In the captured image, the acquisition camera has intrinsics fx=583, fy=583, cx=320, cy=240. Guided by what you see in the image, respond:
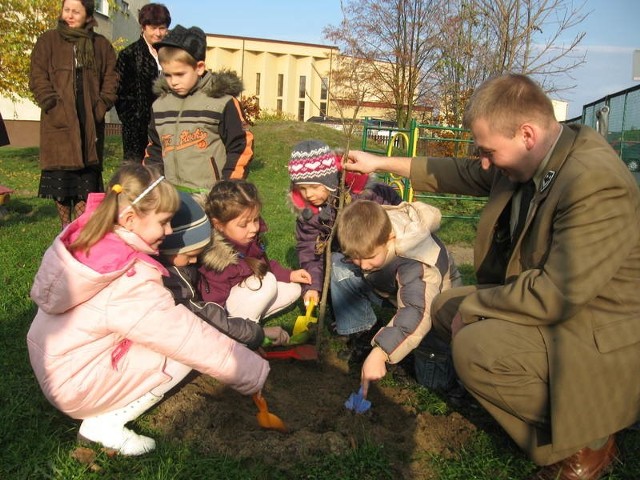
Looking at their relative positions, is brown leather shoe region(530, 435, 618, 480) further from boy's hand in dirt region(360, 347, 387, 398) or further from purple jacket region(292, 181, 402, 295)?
purple jacket region(292, 181, 402, 295)

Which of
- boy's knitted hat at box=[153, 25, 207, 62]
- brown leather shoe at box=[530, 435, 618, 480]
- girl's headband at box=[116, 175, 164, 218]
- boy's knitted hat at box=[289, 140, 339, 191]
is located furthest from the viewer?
boy's knitted hat at box=[153, 25, 207, 62]

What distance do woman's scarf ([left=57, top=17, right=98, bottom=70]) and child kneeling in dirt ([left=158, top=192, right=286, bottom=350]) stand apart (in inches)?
104

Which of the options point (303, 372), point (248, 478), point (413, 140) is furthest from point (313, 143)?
point (413, 140)

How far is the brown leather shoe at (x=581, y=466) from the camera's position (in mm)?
2164

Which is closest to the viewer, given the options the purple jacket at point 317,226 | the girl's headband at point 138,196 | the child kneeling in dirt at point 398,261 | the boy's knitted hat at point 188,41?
the girl's headband at point 138,196

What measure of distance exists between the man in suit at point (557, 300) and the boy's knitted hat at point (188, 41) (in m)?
2.09

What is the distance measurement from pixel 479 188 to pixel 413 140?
18.7ft

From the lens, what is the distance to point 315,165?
337 cm

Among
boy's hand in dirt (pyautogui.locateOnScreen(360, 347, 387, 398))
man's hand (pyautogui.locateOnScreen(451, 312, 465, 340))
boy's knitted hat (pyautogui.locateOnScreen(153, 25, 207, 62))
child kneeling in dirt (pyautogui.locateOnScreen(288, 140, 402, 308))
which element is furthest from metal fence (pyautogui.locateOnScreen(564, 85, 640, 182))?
boy's hand in dirt (pyautogui.locateOnScreen(360, 347, 387, 398))

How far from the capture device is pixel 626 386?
2084mm

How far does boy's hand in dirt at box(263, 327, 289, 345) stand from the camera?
352cm

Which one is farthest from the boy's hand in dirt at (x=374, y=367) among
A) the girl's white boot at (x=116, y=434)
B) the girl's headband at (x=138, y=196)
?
the girl's headband at (x=138, y=196)

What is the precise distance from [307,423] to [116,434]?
2.87 ft

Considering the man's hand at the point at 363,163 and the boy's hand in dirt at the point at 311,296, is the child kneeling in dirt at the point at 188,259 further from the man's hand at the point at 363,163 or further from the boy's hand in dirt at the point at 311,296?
the man's hand at the point at 363,163
